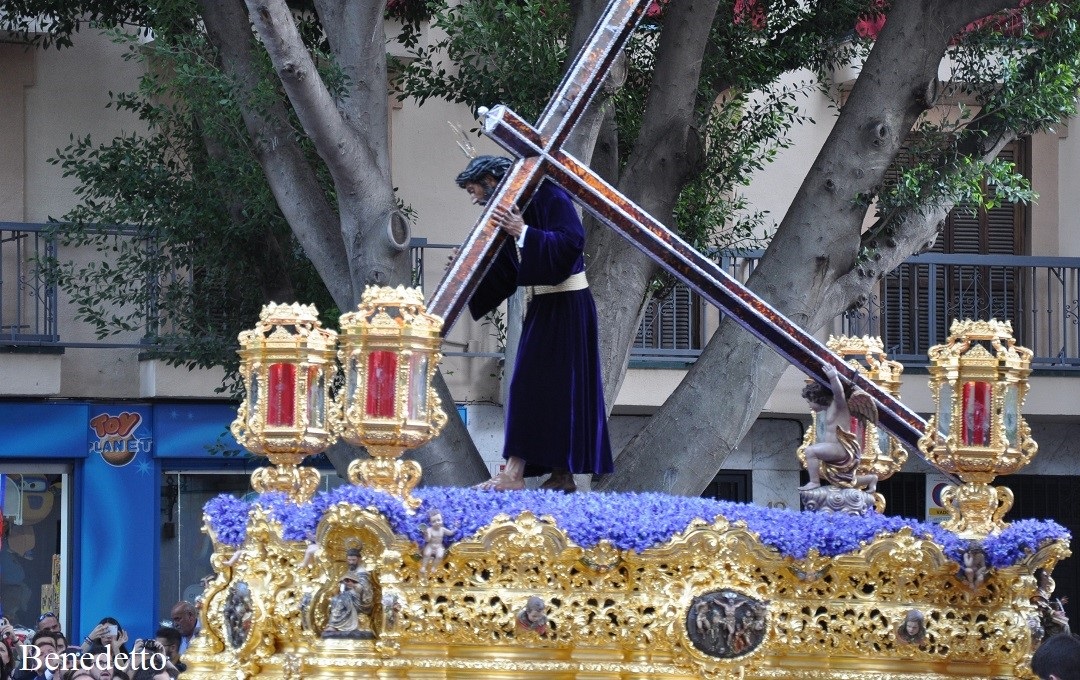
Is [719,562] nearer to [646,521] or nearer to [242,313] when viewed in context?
[646,521]

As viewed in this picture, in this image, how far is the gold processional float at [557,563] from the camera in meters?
6.68

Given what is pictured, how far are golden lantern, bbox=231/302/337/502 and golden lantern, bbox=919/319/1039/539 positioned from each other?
2515 mm

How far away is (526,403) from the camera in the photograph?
301 inches

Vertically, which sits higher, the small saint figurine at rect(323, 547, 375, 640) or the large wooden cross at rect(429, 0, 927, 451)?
the large wooden cross at rect(429, 0, 927, 451)

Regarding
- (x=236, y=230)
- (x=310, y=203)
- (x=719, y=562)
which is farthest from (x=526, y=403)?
(x=236, y=230)

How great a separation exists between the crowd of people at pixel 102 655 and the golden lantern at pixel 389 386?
3.45 metres

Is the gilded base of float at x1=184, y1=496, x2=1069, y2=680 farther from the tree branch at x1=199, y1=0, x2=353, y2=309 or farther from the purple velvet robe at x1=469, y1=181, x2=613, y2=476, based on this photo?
the tree branch at x1=199, y1=0, x2=353, y2=309

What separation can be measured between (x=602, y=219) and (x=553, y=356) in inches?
25.5

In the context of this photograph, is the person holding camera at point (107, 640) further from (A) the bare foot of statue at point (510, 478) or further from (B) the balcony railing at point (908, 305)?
(A) the bare foot of statue at point (510, 478)

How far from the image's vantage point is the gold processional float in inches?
263

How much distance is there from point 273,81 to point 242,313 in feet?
7.31

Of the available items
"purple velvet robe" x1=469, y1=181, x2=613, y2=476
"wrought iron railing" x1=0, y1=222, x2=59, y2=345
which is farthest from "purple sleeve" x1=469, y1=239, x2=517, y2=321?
"wrought iron railing" x1=0, y1=222, x2=59, y2=345

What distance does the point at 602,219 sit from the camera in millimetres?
7828

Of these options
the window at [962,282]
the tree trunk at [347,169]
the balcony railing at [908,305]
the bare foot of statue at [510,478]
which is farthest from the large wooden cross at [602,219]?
the window at [962,282]
